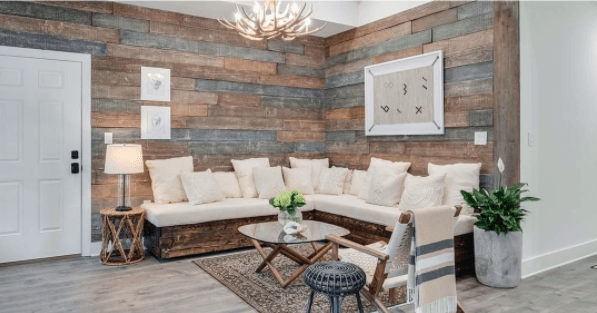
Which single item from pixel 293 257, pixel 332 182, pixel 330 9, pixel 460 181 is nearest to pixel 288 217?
pixel 293 257

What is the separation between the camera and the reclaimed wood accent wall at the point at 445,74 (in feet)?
13.5

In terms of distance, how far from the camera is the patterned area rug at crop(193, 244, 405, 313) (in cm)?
305

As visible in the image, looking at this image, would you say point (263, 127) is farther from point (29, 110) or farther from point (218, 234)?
point (29, 110)

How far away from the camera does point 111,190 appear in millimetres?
4645

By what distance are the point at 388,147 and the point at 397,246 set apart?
9.20ft

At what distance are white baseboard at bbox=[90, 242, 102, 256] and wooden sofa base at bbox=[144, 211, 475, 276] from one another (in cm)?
47

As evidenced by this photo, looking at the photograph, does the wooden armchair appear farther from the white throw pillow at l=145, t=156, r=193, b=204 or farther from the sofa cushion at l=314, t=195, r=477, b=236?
the white throw pillow at l=145, t=156, r=193, b=204

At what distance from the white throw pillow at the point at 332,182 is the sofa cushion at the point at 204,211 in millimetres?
879

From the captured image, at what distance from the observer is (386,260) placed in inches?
98.4

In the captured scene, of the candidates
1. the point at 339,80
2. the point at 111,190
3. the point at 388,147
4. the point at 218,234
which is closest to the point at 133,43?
the point at 111,190

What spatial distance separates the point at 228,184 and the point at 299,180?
90 centimetres

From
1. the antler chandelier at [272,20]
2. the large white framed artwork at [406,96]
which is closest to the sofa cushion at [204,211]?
the large white framed artwork at [406,96]

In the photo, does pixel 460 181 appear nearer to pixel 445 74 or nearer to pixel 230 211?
pixel 445 74

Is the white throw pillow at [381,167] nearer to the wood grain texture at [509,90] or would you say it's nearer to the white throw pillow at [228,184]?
the wood grain texture at [509,90]
